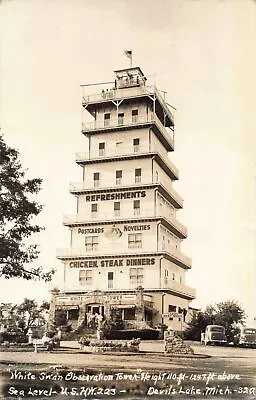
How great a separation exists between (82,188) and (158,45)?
1.37 m

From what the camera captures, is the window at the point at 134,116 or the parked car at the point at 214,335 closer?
the parked car at the point at 214,335

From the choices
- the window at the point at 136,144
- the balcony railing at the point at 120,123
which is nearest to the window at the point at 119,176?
the window at the point at 136,144

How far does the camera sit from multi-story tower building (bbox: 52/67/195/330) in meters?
5.67

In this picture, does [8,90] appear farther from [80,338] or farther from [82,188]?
[80,338]

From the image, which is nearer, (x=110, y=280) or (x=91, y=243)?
(x=110, y=280)

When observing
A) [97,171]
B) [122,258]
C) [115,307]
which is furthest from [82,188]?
[115,307]

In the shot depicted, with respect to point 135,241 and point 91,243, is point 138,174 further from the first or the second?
point 91,243

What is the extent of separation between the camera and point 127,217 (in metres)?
5.88

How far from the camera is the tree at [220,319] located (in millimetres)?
5398

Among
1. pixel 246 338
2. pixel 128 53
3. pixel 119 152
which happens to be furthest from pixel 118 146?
pixel 246 338

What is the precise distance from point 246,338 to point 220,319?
254mm

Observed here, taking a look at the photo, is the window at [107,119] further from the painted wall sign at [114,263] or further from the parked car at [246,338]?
the parked car at [246,338]

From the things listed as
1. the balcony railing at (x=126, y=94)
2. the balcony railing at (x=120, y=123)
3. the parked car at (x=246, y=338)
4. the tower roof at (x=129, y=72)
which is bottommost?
the parked car at (x=246, y=338)

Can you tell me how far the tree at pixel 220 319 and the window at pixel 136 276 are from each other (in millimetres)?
547
